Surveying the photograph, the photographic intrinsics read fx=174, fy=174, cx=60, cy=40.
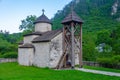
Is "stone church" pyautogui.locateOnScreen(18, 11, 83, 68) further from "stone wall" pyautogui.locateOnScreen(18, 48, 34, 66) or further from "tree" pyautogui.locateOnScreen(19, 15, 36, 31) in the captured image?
"tree" pyautogui.locateOnScreen(19, 15, 36, 31)

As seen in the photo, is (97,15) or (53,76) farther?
(97,15)

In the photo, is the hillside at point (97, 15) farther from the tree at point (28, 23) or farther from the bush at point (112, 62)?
the bush at point (112, 62)

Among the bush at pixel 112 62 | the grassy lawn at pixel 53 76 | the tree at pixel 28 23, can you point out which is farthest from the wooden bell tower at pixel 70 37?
the tree at pixel 28 23

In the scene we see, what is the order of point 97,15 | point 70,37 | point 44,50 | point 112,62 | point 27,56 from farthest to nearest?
point 97,15 < point 112,62 < point 27,56 < point 70,37 < point 44,50

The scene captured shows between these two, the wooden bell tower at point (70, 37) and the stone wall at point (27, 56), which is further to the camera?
the stone wall at point (27, 56)

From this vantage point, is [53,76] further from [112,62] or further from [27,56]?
[112,62]

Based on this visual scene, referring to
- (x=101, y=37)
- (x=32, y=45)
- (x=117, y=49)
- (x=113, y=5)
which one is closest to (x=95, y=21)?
(x=113, y=5)

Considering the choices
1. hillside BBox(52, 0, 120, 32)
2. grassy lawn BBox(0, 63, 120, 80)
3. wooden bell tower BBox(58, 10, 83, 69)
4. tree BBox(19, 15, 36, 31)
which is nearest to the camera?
grassy lawn BBox(0, 63, 120, 80)

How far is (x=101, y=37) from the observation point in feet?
128

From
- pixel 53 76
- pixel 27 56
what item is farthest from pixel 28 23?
pixel 53 76

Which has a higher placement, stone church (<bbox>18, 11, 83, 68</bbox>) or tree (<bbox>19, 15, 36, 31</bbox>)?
tree (<bbox>19, 15, 36, 31</bbox>)

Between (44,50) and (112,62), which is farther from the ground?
(44,50)

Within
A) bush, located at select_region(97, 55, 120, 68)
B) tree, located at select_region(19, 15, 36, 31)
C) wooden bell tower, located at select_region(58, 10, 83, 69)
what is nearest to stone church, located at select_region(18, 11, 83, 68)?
wooden bell tower, located at select_region(58, 10, 83, 69)

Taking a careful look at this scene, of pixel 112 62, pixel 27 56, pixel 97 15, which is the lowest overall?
pixel 112 62
